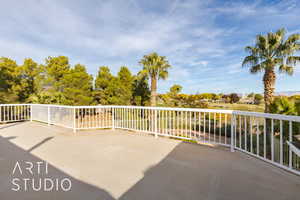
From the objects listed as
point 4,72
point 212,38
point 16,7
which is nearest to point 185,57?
point 212,38

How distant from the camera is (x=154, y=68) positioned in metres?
12.1

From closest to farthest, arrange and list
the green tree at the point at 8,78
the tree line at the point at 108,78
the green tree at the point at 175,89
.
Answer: the tree line at the point at 108,78 → the green tree at the point at 8,78 → the green tree at the point at 175,89

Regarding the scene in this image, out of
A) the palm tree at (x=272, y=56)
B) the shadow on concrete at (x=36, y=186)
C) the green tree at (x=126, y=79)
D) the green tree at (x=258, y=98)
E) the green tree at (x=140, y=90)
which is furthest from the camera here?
the green tree at (x=258, y=98)

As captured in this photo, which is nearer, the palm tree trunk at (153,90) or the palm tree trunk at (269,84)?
the palm tree trunk at (269,84)

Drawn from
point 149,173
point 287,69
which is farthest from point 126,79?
point 149,173

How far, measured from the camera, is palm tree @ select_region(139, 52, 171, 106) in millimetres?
12164

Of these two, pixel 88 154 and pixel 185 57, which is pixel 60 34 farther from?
pixel 185 57

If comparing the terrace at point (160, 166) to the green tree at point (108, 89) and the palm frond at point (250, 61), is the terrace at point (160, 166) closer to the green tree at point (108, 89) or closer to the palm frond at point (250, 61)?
the palm frond at point (250, 61)

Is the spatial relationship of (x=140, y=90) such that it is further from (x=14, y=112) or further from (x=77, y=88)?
(x=14, y=112)

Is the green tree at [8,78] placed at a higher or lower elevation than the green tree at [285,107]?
higher

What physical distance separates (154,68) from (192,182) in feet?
36.7

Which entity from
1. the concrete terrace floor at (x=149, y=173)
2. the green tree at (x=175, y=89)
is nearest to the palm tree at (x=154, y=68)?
the green tree at (x=175, y=89)

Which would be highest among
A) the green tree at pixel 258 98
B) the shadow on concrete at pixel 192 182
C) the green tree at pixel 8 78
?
the green tree at pixel 8 78

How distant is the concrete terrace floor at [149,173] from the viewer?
144 centimetres
